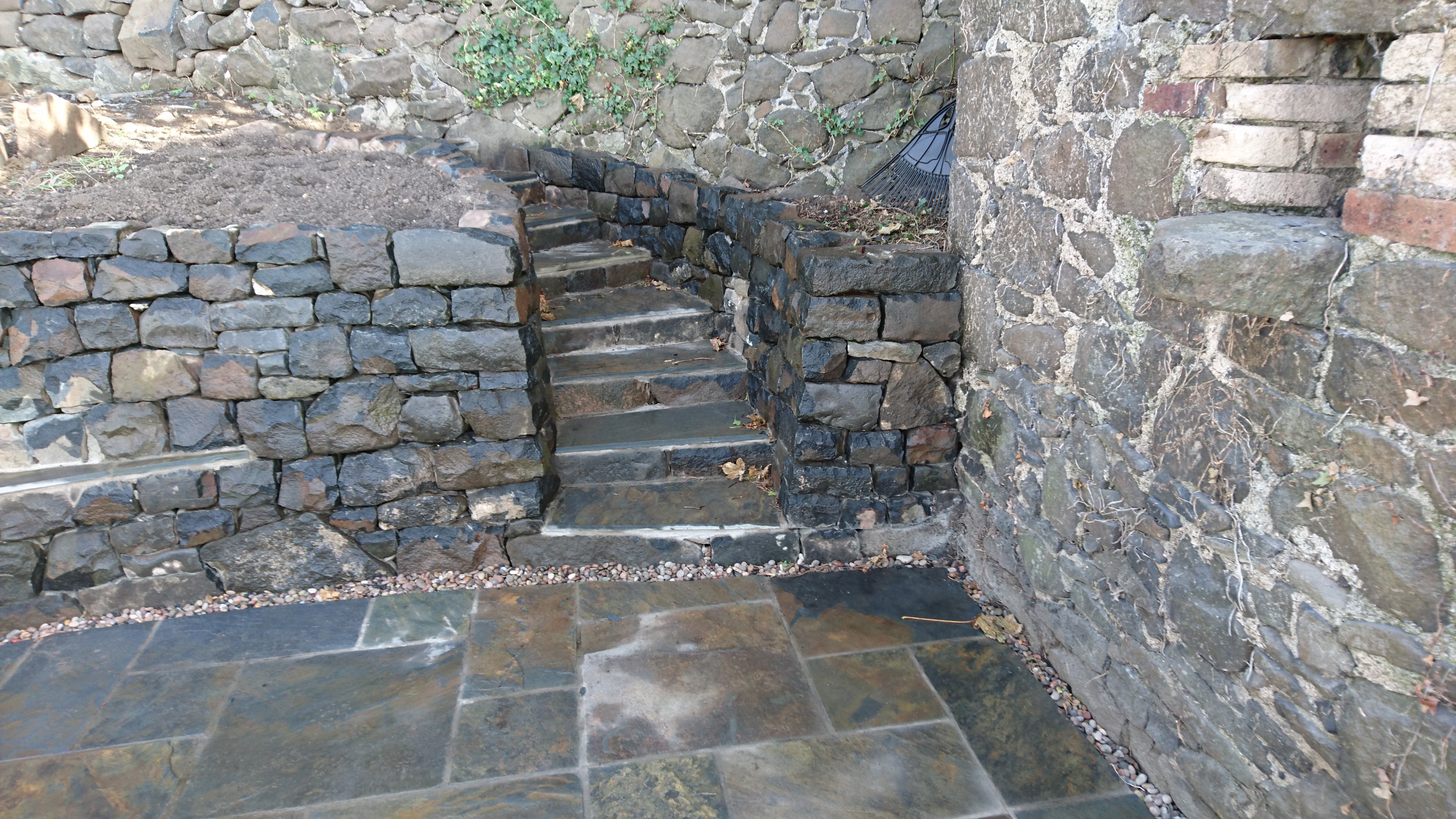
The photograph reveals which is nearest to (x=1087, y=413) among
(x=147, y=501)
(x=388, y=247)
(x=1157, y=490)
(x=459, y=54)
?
(x=1157, y=490)

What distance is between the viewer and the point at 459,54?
501 cm

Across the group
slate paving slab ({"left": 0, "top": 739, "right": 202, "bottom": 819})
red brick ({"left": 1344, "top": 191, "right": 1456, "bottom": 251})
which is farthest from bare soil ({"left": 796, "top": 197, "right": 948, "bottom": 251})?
slate paving slab ({"left": 0, "top": 739, "right": 202, "bottom": 819})

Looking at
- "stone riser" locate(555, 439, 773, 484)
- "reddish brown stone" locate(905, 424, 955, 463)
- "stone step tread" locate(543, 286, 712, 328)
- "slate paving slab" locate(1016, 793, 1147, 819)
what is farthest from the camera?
"stone step tread" locate(543, 286, 712, 328)

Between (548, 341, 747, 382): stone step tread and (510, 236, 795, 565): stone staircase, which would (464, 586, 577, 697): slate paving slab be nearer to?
(510, 236, 795, 565): stone staircase

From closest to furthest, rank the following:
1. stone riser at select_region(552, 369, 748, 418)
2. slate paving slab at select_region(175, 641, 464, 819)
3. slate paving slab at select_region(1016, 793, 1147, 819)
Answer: slate paving slab at select_region(1016, 793, 1147, 819)
slate paving slab at select_region(175, 641, 464, 819)
stone riser at select_region(552, 369, 748, 418)

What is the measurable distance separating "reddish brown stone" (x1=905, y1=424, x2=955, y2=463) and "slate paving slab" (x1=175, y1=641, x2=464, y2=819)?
73.2 inches

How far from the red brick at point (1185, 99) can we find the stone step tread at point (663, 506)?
6.68 ft

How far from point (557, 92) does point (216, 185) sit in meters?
2.08

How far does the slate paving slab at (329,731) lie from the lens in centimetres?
240

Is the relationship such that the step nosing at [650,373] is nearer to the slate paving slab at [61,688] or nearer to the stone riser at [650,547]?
the stone riser at [650,547]

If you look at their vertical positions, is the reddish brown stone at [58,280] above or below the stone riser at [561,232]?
above

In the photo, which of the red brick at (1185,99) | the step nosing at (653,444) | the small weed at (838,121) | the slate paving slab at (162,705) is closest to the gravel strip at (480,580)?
the slate paving slab at (162,705)

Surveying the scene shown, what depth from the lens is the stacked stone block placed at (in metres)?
2.99

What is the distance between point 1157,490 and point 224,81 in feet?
18.5
